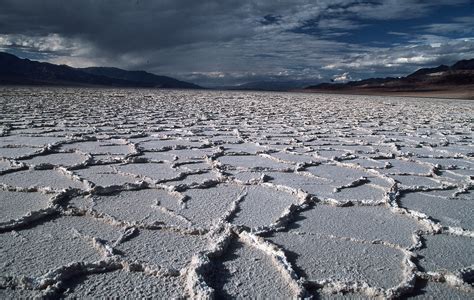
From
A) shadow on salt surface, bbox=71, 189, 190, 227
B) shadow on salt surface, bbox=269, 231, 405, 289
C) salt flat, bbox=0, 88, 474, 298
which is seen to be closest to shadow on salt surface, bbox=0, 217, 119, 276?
salt flat, bbox=0, 88, 474, 298

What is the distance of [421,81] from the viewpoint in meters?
46.3

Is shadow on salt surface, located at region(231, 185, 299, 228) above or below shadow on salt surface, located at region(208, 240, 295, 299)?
below

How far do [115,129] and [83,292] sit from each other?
3.74 m

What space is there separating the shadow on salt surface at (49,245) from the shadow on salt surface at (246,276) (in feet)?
1.41

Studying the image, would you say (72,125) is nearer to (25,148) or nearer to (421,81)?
(25,148)

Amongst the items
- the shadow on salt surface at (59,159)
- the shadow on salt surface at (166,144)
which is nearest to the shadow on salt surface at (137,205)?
the shadow on salt surface at (59,159)

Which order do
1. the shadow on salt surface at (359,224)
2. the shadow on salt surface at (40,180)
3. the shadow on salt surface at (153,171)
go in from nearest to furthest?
the shadow on salt surface at (359,224), the shadow on salt surface at (40,180), the shadow on salt surface at (153,171)

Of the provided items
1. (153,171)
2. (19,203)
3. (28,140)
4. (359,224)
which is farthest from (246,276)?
(28,140)

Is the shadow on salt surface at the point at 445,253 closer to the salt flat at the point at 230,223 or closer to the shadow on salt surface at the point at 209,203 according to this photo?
the salt flat at the point at 230,223

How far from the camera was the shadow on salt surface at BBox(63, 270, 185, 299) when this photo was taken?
1.18m

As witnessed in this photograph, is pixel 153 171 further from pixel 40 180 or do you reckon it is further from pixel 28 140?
pixel 28 140

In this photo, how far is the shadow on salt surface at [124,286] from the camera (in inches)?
46.5

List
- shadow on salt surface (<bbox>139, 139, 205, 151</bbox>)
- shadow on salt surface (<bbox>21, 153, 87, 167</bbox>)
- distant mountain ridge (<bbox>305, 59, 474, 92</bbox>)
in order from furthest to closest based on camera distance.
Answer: distant mountain ridge (<bbox>305, 59, 474, 92</bbox>) < shadow on salt surface (<bbox>139, 139, 205, 151</bbox>) < shadow on salt surface (<bbox>21, 153, 87, 167</bbox>)

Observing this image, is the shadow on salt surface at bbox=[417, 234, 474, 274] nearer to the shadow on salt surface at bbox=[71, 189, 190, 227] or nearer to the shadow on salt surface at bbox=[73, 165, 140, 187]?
the shadow on salt surface at bbox=[71, 189, 190, 227]
